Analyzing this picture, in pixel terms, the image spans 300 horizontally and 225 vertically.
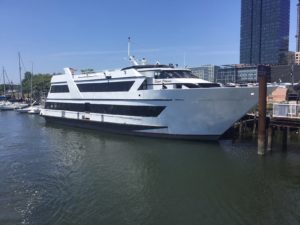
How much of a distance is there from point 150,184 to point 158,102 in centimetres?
1155

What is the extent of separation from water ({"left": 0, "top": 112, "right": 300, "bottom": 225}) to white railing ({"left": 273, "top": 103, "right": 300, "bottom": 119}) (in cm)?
253

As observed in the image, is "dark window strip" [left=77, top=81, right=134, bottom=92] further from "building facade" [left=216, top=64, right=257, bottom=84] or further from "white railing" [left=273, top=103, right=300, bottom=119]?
"building facade" [left=216, top=64, right=257, bottom=84]

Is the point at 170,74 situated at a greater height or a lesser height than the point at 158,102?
greater

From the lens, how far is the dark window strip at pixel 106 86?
3006 cm

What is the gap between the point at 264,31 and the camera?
438 ft

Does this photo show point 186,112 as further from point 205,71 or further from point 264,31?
point 264,31

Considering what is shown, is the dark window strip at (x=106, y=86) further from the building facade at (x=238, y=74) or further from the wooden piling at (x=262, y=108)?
the building facade at (x=238, y=74)

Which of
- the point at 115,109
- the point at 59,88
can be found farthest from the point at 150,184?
the point at 59,88

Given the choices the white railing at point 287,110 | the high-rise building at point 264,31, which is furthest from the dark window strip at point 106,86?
the high-rise building at point 264,31

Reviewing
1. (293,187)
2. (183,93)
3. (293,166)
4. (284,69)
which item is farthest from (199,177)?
(284,69)

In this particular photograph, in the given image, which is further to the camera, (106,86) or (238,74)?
(238,74)

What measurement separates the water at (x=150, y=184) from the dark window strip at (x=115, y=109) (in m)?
2.84

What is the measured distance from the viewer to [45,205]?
1343cm

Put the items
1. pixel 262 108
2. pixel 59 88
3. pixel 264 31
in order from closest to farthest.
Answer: pixel 262 108 → pixel 59 88 → pixel 264 31
